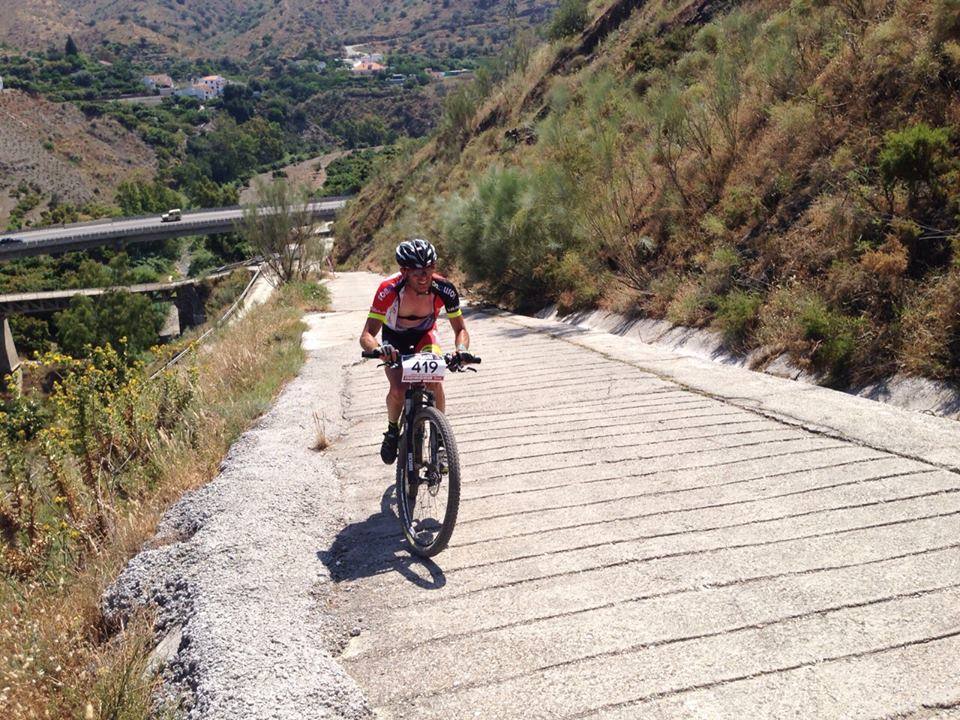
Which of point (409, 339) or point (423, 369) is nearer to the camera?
point (423, 369)

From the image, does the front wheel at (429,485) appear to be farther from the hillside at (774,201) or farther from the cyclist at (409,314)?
the hillside at (774,201)

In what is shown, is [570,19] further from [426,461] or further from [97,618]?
[97,618]

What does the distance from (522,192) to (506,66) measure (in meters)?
37.7

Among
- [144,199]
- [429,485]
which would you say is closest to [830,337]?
[429,485]

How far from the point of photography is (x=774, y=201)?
1188 cm

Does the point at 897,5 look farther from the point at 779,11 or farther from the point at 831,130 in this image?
the point at 779,11

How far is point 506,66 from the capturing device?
52.8 m

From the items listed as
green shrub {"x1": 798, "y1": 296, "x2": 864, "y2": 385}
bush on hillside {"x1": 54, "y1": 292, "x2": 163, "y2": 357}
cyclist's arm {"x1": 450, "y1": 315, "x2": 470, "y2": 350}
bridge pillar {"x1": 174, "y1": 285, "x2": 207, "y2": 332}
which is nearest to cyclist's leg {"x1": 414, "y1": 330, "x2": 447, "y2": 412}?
cyclist's arm {"x1": 450, "y1": 315, "x2": 470, "y2": 350}

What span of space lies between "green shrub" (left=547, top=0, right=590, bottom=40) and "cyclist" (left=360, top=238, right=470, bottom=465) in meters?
38.7

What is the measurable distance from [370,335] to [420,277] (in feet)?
1.69

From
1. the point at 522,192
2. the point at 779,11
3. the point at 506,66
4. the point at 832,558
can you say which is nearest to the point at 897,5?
the point at 779,11

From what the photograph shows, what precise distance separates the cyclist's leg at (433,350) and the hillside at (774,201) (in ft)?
14.3

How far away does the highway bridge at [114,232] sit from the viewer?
73750 mm

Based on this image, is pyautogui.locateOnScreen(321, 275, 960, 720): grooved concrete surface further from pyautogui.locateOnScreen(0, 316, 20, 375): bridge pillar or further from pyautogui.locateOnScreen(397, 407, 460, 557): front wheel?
pyautogui.locateOnScreen(0, 316, 20, 375): bridge pillar
